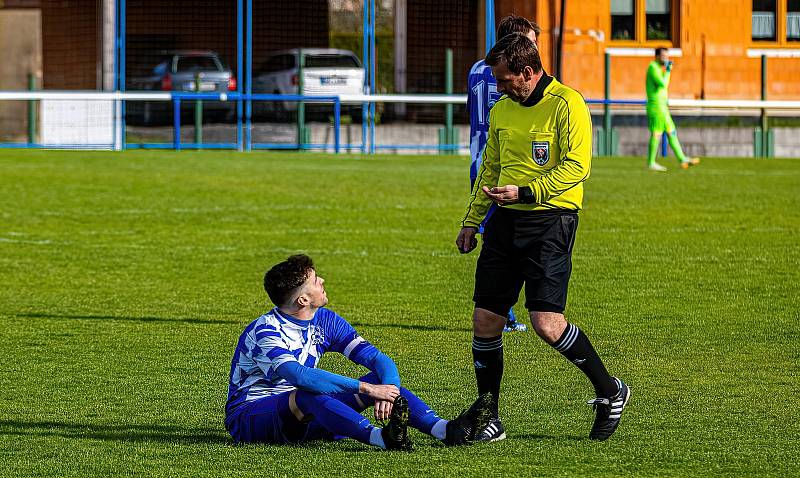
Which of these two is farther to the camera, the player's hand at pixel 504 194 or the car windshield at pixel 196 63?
the car windshield at pixel 196 63

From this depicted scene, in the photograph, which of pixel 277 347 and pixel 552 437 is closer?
pixel 277 347

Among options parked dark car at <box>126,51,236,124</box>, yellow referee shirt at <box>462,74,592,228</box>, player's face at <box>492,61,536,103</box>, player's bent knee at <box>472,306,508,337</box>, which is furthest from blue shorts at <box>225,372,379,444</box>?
parked dark car at <box>126,51,236,124</box>

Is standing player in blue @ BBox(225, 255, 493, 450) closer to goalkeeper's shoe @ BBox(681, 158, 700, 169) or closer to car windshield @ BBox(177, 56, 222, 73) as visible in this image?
goalkeeper's shoe @ BBox(681, 158, 700, 169)

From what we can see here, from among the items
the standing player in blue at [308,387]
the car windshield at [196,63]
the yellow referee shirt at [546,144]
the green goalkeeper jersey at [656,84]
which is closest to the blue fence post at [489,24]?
the green goalkeeper jersey at [656,84]

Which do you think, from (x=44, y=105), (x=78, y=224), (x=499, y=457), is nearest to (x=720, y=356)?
(x=499, y=457)

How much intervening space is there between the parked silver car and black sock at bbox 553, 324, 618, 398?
84.4 feet

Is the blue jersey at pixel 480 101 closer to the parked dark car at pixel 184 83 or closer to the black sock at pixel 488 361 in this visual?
the black sock at pixel 488 361

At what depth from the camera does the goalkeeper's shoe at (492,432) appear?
6.04 m

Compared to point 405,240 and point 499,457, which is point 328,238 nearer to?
point 405,240

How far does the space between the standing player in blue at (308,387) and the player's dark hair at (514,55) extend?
1177 mm

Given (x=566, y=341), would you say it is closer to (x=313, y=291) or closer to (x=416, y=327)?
(x=313, y=291)

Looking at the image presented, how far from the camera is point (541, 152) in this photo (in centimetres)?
624

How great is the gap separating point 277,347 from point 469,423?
85 centimetres

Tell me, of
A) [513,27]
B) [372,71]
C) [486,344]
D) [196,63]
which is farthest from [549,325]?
[196,63]
